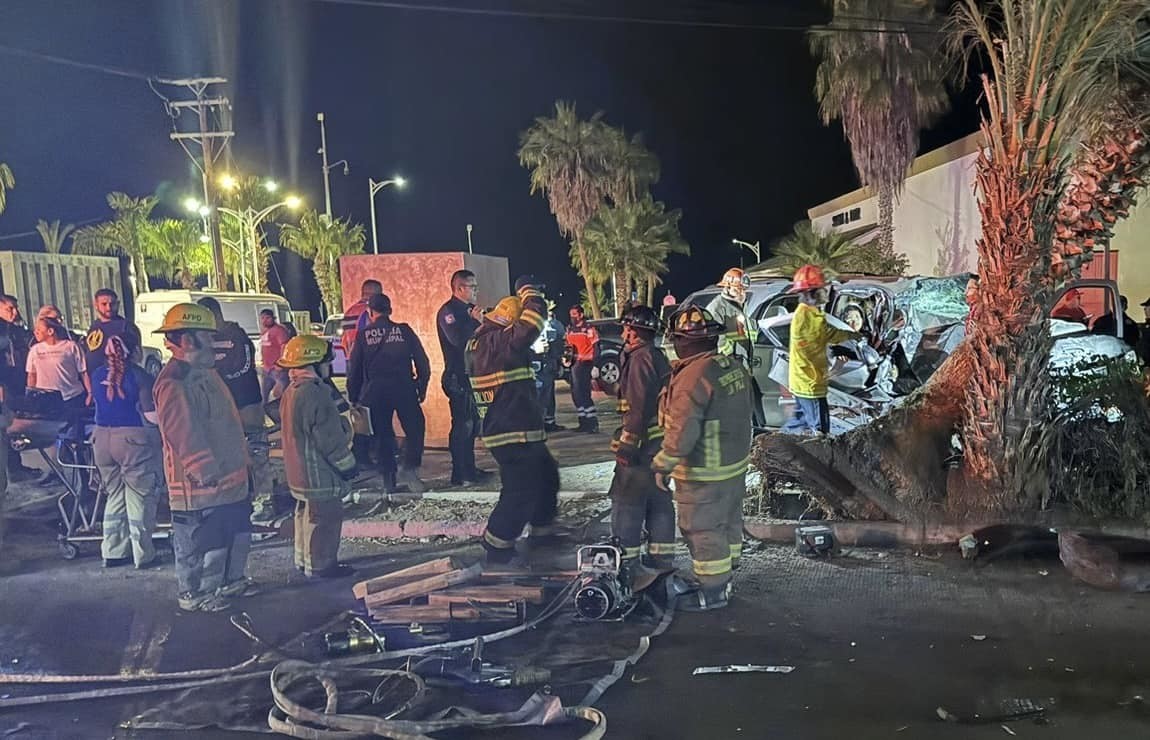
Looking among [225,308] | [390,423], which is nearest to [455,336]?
[390,423]

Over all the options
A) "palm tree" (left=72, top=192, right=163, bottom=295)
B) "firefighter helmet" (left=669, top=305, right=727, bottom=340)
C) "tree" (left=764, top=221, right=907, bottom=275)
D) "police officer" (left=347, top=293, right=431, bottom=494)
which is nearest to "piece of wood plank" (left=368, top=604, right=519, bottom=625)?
"firefighter helmet" (left=669, top=305, right=727, bottom=340)

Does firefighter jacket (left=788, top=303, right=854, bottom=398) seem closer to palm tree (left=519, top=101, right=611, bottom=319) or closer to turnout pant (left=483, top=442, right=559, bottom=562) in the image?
turnout pant (left=483, top=442, right=559, bottom=562)

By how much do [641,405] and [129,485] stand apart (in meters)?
3.53

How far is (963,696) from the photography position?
13.1ft

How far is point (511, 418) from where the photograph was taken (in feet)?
19.3

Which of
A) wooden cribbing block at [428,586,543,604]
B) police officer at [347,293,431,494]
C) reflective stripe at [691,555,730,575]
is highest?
police officer at [347,293,431,494]

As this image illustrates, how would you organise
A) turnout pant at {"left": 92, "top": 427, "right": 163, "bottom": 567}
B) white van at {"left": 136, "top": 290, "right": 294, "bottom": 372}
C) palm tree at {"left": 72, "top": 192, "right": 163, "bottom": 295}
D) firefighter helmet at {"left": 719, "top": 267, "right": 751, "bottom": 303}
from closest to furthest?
turnout pant at {"left": 92, "top": 427, "right": 163, "bottom": 567}, firefighter helmet at {"left": 719, "top": 267, "right": 751, "bottom": 303}, white van at {"left": 136, "top": 290, "right": 294, "bottom": 372}, palm tree at {"left": 72, "top": 192, "right": 163, "bottom": 295}

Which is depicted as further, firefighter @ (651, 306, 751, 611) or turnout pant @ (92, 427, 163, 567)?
turnout pant @ (92, 427, 163, 567)

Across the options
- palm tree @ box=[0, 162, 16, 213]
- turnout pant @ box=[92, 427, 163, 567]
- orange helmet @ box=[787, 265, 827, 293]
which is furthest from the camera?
palm tree @ box=[0, 162, 16, 213]

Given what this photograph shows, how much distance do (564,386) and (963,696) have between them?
1451 centimetres

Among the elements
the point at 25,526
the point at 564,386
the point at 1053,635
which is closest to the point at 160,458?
the point at 25,526

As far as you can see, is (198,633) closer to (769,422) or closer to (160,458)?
(160,458)

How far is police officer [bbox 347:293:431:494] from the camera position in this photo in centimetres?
766

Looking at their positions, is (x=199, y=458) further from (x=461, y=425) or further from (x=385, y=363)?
(x=461, y=425)
